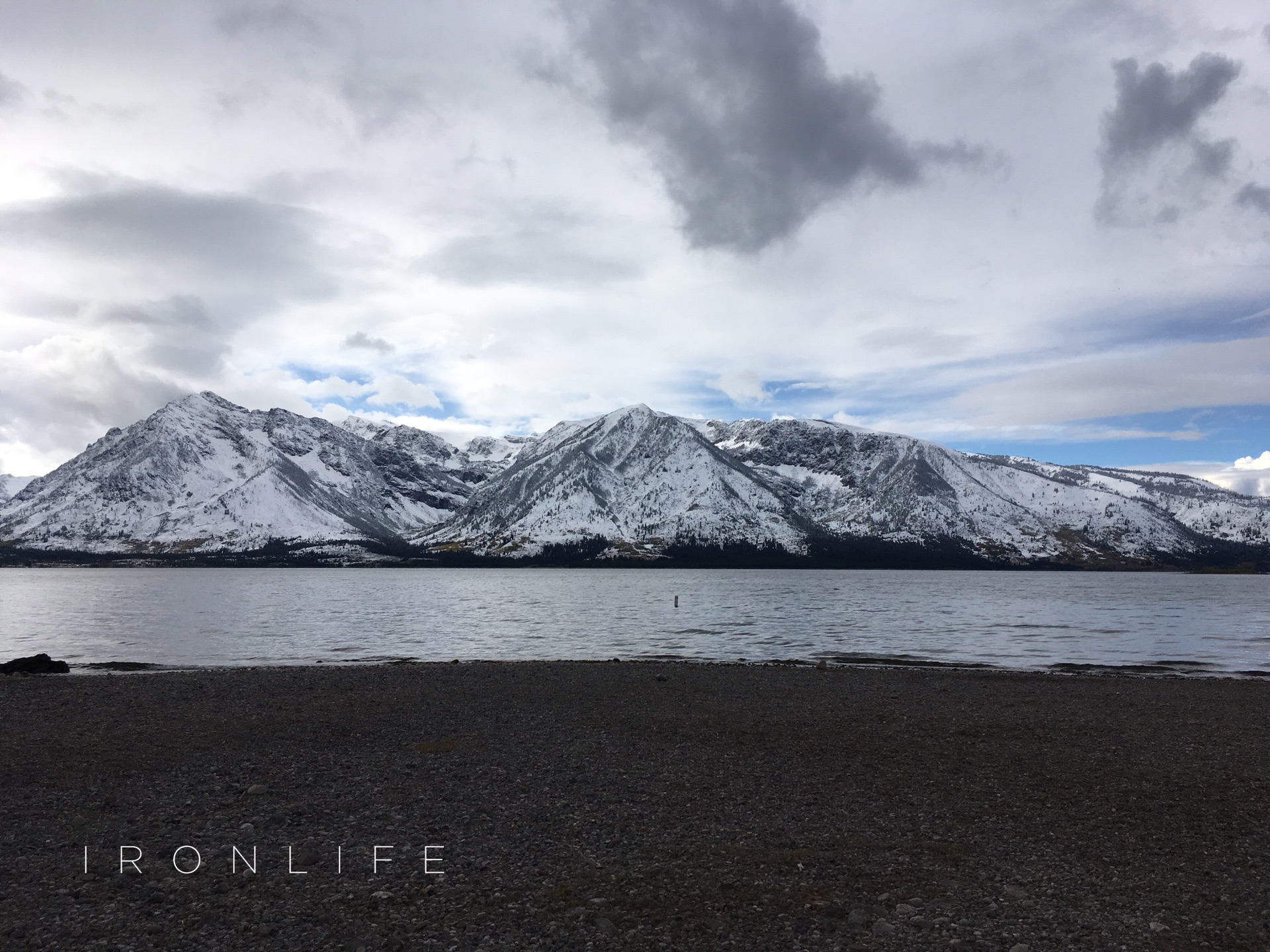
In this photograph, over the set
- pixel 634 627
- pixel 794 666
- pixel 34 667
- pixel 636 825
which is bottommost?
pixel 634 627

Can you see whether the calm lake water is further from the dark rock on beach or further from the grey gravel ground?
the grey gravel ground

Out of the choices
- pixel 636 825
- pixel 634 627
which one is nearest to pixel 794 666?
pixel 636 825

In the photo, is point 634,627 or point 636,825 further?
point 634,627

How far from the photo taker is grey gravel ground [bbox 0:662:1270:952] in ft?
39.4

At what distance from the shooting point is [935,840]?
16.0 metres

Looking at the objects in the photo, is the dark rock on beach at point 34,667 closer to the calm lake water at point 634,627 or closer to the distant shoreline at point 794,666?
the distant shoreline at point 794,666

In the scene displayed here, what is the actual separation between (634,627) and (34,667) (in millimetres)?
53394

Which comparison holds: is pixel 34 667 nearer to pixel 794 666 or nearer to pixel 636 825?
pixel 636 825

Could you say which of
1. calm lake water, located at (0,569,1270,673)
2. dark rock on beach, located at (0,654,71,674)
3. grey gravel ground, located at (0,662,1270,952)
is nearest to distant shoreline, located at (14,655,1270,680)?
dark rock on beach, located at (0,654,71,674)

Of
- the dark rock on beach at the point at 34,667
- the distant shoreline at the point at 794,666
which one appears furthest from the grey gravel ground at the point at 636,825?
the distant shoreline at the point at 794,666

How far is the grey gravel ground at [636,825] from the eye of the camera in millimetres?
12008

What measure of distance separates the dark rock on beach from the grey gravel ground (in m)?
14.9

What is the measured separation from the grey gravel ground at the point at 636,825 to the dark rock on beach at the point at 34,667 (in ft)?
48.7

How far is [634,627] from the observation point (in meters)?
85.2
